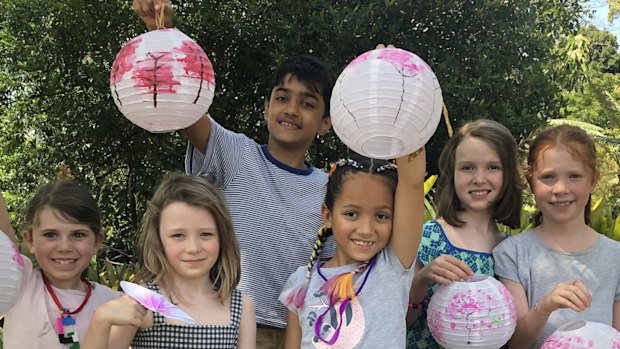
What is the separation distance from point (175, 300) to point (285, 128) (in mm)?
809

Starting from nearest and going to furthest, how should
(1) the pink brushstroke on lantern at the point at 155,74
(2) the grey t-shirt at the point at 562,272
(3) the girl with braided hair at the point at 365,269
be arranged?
(1) the pink brushstroke on lantern at the point at 155,74
(3) the girl with braided hair at the point at 365,269
(2) the grey t-shirt at the point at 562,272

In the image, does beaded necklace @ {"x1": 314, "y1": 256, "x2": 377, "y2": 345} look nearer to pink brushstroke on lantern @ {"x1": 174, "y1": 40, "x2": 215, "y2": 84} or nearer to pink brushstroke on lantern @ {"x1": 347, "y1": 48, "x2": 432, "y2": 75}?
pink brushstroke on lantern @ {"x1": 347, "y1": 48, "x2": 432, "y2": 75}

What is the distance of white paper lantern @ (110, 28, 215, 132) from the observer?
6.40 feet

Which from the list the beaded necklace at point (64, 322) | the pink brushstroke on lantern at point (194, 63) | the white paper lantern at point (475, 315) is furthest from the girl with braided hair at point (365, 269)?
the beaded necklace at point (64, 322)

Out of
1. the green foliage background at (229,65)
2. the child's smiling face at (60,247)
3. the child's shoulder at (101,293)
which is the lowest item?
the child's shoulder at (101,293)

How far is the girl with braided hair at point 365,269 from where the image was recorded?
205 cm

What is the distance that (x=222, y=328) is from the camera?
83.2 inches

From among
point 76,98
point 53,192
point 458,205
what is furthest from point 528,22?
point 53,192

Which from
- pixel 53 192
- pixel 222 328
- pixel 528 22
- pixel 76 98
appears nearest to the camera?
pixel 222 328

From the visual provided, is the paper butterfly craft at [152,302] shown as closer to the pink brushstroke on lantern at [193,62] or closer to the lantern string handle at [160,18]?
the pink brushstroke on lantern at [193,62]

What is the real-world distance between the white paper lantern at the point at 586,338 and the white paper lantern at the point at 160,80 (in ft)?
4.36

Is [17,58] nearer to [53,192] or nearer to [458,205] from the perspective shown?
[53,192]

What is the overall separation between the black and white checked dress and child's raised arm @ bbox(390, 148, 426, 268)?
0.62m

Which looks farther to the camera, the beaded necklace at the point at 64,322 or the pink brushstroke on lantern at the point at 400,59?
the beaded necklace at the point at 64,322
